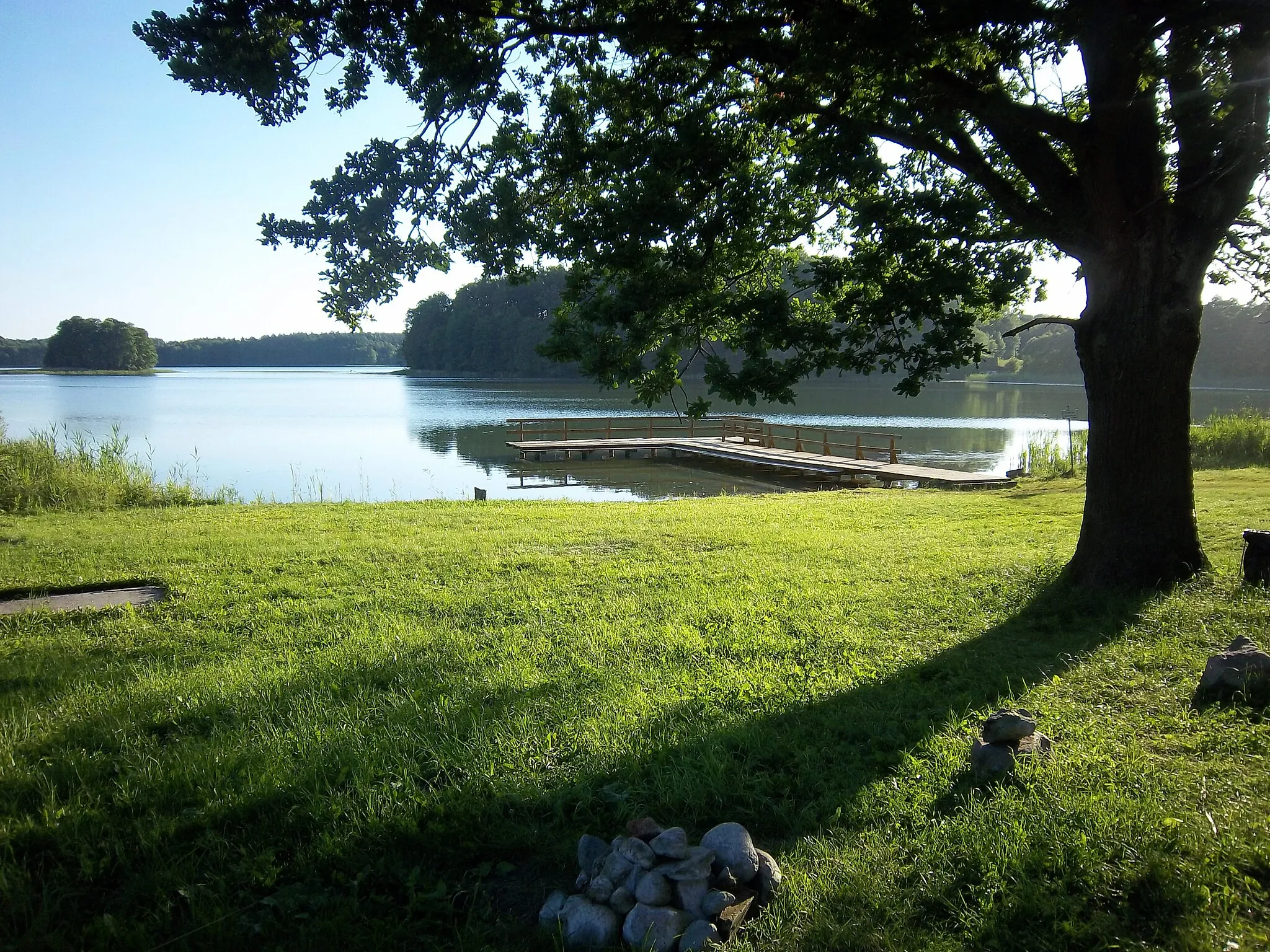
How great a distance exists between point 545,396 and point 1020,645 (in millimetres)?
61061

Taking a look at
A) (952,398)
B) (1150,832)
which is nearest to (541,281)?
(952,398)

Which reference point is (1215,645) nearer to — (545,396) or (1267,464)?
(1267,464)

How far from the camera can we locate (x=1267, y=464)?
17.4m

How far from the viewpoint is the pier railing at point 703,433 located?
33.3 metres

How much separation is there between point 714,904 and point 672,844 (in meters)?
0.24

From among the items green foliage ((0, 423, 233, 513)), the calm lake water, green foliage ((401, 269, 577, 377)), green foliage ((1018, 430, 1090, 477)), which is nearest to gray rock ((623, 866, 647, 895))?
the calm lake water

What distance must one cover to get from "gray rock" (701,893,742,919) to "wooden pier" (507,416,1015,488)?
1804cm

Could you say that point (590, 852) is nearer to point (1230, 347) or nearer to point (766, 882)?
point (766, 882)

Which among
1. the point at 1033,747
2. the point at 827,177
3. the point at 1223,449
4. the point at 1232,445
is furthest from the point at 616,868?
the point at 1232,445

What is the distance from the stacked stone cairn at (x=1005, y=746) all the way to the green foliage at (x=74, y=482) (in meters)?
14.6

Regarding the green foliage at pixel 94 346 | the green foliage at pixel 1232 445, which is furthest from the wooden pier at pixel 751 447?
the green foliage at pixel 94 346

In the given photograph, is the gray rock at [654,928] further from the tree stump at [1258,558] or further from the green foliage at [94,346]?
the green foliage at [94,346]

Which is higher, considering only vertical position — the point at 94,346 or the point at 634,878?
the point at 94,346

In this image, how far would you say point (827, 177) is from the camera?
261 inches
